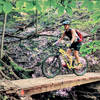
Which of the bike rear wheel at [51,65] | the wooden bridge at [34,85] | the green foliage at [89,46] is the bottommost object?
the wooden bridge at [34,85]

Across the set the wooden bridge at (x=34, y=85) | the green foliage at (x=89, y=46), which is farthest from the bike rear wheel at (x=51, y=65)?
the green foliage at (x=89, y=46)

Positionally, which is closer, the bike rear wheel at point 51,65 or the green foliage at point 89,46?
the green foliage at point 89,46

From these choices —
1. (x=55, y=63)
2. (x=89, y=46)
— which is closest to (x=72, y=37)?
(x=55, y=63)

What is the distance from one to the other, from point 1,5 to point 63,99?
765 cm

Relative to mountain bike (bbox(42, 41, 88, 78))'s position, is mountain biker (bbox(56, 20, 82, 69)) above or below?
above

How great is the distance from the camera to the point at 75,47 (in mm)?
6070

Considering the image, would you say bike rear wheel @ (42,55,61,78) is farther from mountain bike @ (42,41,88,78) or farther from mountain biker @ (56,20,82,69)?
mountain biker @ (56,20,82,69)

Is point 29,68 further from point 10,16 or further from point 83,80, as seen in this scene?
point 10,16

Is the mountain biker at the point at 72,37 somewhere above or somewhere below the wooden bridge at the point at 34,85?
above

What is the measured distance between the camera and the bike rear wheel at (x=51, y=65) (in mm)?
5551

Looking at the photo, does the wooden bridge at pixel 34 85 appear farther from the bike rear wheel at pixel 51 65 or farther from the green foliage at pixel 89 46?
the green foliage at pixel 89 46

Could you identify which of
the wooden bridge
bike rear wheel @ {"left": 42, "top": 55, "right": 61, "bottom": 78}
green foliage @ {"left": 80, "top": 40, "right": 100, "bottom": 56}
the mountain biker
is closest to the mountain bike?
bike rear wheel @ {"left": 42, "top": 55, "right": 61, "bottom": 78}

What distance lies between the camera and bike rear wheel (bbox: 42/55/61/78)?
555cm

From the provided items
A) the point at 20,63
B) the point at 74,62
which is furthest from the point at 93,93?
the point at 20,63
